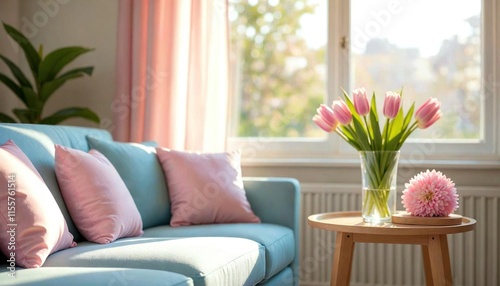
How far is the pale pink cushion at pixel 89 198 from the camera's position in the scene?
231 cm

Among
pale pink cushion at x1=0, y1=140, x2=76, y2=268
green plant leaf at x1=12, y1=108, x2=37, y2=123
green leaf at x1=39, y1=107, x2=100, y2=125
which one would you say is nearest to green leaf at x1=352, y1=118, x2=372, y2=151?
pale pink cushion at x1=0, y1=140, x2=76, y2=268

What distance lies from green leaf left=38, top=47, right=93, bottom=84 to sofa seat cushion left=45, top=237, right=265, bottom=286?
1478 mm

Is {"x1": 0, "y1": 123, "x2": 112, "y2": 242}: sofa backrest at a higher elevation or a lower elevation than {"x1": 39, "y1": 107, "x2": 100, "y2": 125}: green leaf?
lower

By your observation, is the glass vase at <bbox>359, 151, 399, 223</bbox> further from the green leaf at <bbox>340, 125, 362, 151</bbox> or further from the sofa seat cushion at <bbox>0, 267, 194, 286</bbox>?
the sofa seat cushion at <bbox>0, 267, 194, 286</bbox>

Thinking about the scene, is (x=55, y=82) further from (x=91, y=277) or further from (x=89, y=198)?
(x=91, y=277)

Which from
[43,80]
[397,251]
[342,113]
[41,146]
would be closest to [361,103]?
[342,113]

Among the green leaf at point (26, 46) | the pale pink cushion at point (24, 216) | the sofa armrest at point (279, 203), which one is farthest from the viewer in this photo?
the green leaf at point (26, 46)

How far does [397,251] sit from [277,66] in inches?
45.3

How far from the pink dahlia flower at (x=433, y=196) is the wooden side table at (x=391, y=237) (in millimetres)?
85

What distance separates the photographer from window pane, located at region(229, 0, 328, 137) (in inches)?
148

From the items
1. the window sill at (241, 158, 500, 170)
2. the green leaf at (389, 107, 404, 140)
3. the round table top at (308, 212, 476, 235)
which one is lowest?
the round table top at (308, 212, 476, 235)

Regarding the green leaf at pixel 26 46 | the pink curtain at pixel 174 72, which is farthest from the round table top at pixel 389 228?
the green leaf at pixel 26 46

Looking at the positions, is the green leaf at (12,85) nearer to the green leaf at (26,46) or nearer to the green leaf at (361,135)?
the green leaf at (26,46)

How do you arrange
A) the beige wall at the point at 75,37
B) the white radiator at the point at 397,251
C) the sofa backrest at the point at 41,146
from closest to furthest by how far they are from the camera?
the sofa backrest at the point at 41,146
the white radiator at the point at 397,251
the beige wall at the point at 75,37
